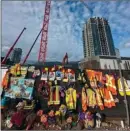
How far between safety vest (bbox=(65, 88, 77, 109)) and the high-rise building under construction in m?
123

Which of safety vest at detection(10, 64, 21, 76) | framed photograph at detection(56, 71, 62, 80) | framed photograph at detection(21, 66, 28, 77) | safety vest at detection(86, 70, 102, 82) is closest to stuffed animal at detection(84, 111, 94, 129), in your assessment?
safety vest at detection(86, 70, 102, 82)

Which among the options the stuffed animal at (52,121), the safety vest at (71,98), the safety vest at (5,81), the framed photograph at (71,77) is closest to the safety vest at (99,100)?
the safety vest at (71,98)

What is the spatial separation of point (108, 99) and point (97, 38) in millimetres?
132195

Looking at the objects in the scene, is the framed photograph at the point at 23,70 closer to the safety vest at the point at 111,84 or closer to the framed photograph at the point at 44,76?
the framed photograph at the point at 44,76

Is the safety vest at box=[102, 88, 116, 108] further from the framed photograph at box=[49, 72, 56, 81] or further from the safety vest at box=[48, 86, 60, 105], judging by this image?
the framed photograph at box=[49, 72, 56, 81]

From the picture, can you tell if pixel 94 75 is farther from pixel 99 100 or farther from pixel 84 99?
pixel 84 99

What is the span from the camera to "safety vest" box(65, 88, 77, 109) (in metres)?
11.2

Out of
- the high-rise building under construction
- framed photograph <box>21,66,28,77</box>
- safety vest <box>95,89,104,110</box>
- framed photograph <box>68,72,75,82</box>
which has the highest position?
the high-rise building under construction

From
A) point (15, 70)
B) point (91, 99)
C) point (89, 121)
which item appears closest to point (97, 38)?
point (91, 99)

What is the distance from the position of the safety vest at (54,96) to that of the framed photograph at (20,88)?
4.24 feet

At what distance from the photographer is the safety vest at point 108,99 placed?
38.1 feet

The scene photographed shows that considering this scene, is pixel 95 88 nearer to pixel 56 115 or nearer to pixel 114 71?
pixel 114 71

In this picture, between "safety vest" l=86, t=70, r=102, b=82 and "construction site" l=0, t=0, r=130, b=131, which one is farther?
"safety vest" l=86, t=70, r=102, b=82

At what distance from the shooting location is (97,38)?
13988 cm
